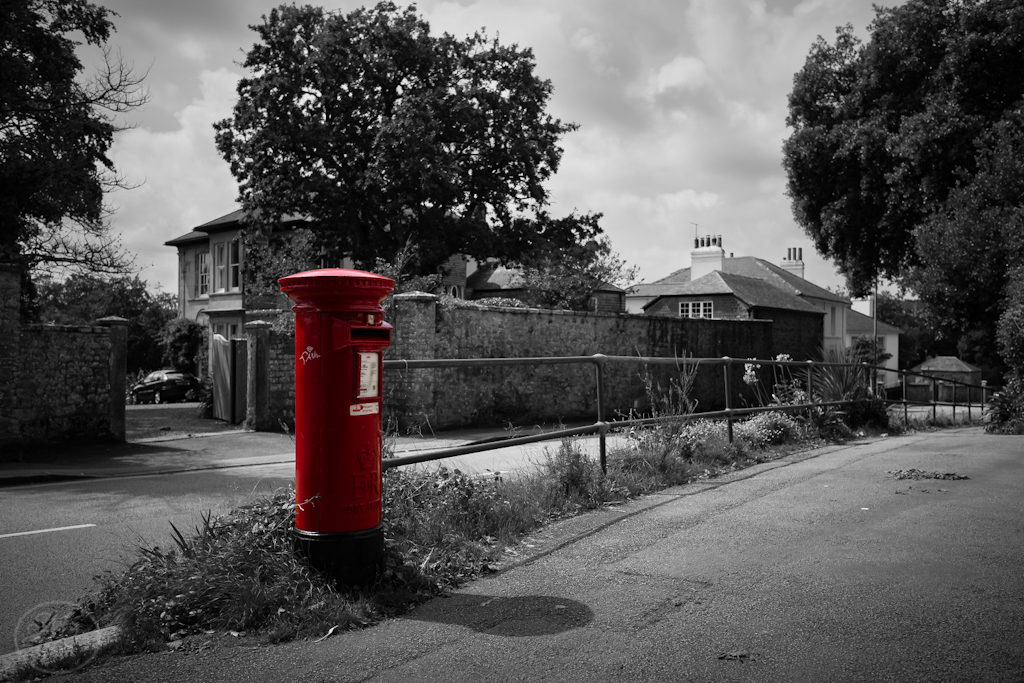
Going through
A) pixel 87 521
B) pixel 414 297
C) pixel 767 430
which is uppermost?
pixel 414 297

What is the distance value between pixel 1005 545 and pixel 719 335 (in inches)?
848

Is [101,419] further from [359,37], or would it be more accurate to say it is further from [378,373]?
[359,37]

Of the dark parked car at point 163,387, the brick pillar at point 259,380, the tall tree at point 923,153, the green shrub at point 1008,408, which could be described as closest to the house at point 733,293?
the tall tree at point 923,153

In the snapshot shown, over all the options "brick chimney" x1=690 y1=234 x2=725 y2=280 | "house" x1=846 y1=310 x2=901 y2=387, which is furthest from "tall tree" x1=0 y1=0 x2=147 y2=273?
"house" x1=846 y1=310 x2=901 y2=387

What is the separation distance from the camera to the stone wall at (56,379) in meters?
12.7

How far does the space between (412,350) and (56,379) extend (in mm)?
6119

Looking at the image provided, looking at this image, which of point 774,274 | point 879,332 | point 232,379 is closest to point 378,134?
point 232,379

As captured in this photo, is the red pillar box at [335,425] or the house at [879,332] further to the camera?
the house at [879,332]

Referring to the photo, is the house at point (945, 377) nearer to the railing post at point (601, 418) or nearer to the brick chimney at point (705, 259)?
the brick chimney at point (705, 259)

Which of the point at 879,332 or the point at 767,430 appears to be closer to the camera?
the point at 767,430

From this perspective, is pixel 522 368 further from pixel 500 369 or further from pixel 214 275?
pixel 214 275

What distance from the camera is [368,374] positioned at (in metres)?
4.34

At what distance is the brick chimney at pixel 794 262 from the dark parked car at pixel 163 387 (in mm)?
41856

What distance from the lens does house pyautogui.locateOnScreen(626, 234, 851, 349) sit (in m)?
41.6
